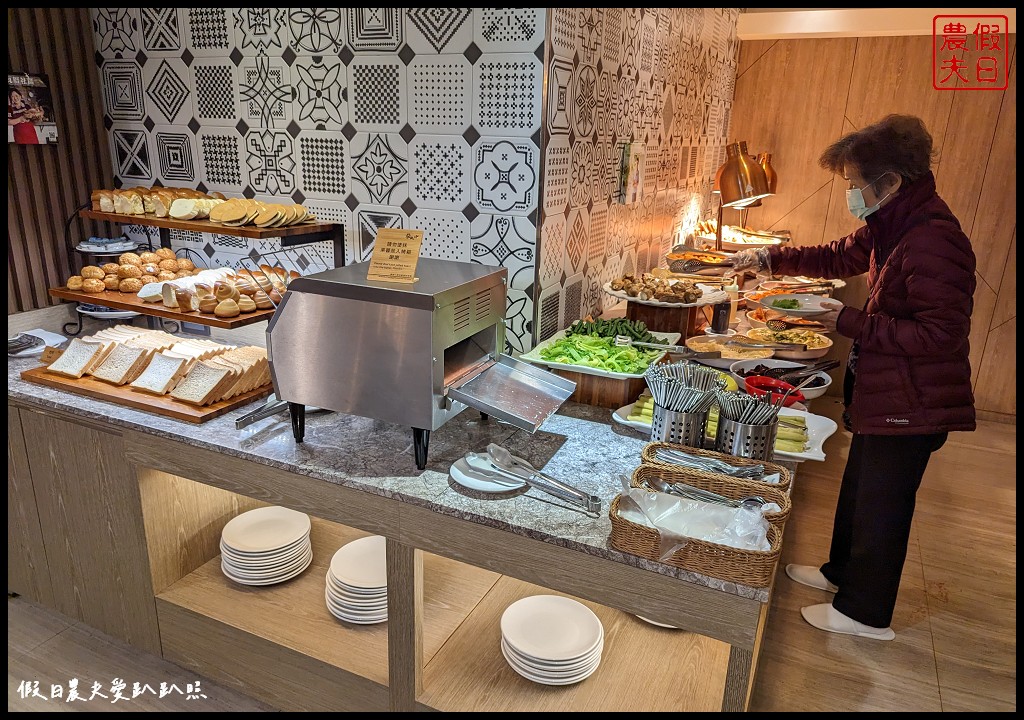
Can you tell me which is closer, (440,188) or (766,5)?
(440,188)

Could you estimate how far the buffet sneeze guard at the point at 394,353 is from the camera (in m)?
1.54

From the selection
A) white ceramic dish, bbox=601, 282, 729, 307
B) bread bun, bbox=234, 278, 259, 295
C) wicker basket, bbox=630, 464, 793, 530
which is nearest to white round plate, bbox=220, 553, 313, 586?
bread bun, bbox=234, 278, 259, 295

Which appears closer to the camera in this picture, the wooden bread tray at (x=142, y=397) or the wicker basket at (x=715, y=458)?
the wicker basket at (x=715, y=458)

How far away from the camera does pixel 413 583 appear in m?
1.63

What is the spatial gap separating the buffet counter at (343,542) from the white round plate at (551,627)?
87 mm

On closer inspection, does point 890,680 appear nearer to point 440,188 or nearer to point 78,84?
point 440,188

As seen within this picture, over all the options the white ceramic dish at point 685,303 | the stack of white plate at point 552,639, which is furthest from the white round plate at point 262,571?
the white ceramic dish at point 685,303

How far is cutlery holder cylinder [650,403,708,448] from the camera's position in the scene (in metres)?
1.68

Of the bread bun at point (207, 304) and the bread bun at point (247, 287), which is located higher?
the bread bun at point (247, 287)

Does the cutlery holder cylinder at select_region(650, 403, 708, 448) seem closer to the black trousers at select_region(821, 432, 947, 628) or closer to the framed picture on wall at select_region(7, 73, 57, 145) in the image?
the black trousers at select_region(821, 432, 947, 628)

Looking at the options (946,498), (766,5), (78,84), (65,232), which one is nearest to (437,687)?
(65,232)

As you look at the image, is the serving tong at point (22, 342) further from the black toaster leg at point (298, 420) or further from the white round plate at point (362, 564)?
the white round plate at point (362, 564)

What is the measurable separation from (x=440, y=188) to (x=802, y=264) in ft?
4.90

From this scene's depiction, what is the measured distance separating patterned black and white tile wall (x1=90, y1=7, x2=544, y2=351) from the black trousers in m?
1.22
